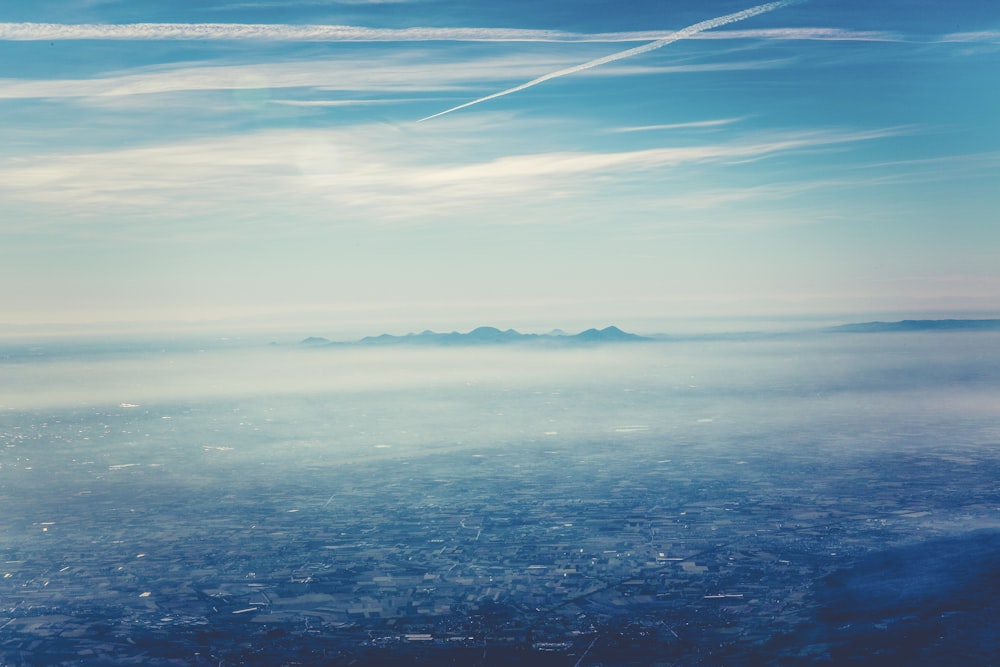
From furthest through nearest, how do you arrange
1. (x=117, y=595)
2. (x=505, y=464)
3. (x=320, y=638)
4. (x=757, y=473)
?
(x=505, y=464) → (x=757, y=473) → (x=117, y=595) → (x=320, y=638)

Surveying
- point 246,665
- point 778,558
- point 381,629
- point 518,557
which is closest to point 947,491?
point 778,558

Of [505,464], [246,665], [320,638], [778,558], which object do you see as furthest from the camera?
[505,464]

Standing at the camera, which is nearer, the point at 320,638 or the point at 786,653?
the point at 786,653

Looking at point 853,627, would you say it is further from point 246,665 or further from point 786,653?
point 246,665

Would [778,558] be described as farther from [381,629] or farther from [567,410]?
[567,410]

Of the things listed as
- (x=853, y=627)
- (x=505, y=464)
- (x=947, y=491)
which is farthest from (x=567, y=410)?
(x=853, y=627)

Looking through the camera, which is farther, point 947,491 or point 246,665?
point 947,491

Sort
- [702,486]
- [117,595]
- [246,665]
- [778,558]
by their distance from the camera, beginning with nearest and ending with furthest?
[246,665] → [117,595] → [778,558] → [702,486]

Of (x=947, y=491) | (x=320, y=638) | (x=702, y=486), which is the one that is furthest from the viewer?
(x=702, y=486)
